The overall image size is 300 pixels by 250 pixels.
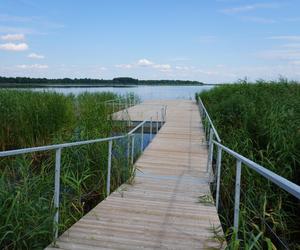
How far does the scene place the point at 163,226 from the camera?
154 inches

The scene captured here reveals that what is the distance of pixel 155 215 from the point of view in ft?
14.0

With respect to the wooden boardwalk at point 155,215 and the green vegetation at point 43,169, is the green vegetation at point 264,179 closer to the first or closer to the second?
the wooden boardwalk at point 155,215

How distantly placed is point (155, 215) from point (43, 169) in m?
1.50

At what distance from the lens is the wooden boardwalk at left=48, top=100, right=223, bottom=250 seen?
11.2ft

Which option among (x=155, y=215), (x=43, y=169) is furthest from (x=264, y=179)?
(x=43, y=169)

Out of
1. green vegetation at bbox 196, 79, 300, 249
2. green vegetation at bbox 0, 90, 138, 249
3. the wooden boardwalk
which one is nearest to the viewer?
green vegetation at bbox 0, 90, 138, 249

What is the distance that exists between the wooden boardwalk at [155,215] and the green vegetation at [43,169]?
28 cm

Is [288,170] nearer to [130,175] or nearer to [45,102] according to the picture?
[130,175]

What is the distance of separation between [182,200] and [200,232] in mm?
1275

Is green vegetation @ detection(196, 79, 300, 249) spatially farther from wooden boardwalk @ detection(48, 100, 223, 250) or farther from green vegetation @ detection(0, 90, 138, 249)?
green vegetation @ detection(0, 90, 138, 249)

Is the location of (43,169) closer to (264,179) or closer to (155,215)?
(155,215)

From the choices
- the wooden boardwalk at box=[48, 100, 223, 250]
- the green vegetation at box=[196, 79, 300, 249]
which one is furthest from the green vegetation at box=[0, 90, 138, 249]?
the green vegetation at box=[196, 79, 300, 249]

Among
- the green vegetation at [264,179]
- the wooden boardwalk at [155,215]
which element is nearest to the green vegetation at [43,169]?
the wooden boardwalk at [155,215]

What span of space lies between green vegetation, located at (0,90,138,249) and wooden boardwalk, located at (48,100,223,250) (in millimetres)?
284
